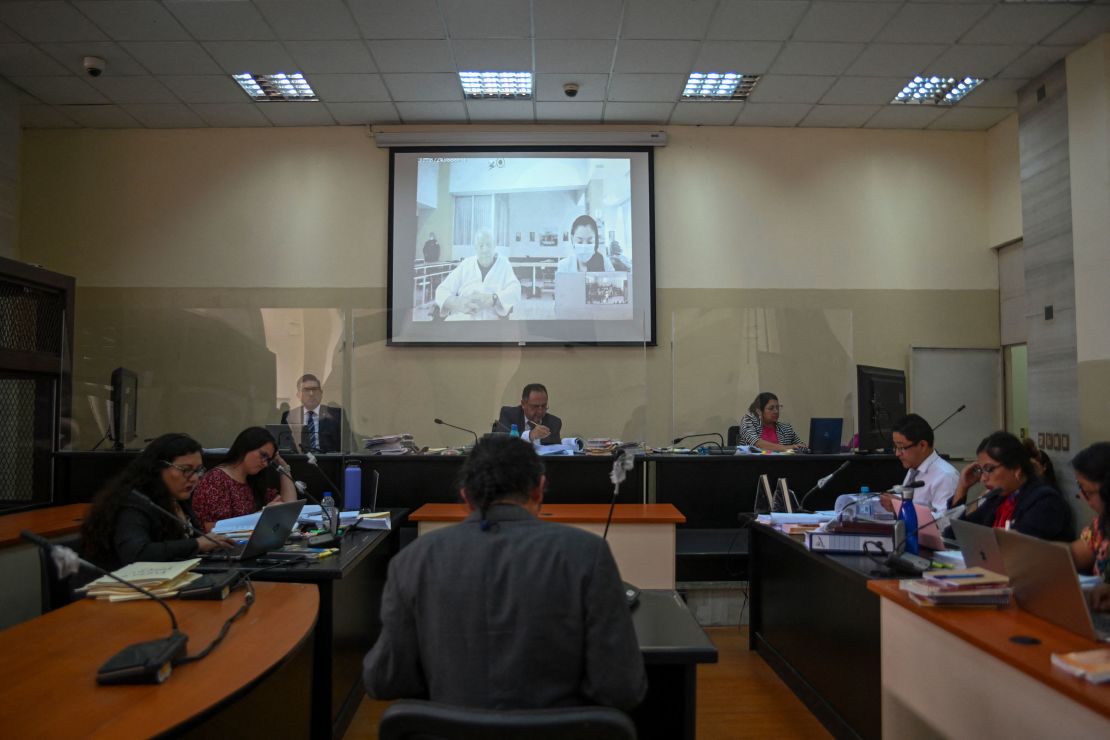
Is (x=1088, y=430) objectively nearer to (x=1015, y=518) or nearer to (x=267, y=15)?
(x=1015, y=518)

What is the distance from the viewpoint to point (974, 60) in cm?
541

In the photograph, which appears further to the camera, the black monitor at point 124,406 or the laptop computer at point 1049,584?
the black monitor at point 124,406

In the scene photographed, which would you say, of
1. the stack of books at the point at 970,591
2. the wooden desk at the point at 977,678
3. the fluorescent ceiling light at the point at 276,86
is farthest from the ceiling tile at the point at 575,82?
the stack of books at the point at 970,591

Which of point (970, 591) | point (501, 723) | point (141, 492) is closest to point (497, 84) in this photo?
point (141, 492)

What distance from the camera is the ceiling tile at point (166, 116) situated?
6176 mm

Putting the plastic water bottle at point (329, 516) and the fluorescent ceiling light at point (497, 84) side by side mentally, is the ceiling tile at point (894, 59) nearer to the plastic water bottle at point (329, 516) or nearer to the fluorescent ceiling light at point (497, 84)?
the fluorescent ceiling light at point (497, 84)

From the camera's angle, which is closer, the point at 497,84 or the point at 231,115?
the point at 497,84

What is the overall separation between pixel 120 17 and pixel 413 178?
2.42m

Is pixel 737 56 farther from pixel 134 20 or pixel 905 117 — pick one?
pixel 134 20

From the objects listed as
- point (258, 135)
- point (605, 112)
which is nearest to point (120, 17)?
point (258, 135)

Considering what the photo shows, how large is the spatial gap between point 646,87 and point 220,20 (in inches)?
123

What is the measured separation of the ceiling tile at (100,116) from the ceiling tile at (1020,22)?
6.65 m

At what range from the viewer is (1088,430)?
4898mm

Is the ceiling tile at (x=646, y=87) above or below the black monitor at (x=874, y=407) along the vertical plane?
above
